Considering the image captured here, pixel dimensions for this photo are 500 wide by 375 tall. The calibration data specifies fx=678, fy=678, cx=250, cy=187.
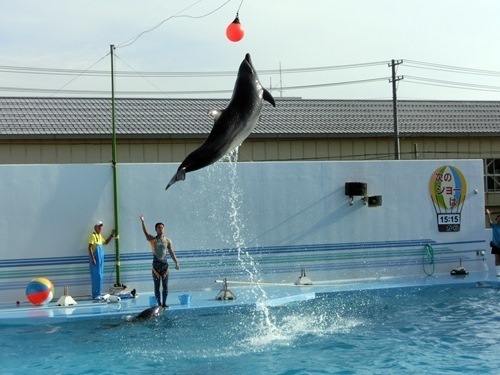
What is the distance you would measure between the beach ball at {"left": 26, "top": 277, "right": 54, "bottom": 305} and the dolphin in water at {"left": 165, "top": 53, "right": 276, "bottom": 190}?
5911 millimetres

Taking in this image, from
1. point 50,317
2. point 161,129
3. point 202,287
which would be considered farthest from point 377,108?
point 50,317

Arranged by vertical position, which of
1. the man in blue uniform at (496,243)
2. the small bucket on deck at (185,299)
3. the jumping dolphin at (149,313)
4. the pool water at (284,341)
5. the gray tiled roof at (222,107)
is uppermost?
the gray tiled roof at (222,107)

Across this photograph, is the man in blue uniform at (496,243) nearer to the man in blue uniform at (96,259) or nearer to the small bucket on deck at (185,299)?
the small bucket on deck at (185,299)

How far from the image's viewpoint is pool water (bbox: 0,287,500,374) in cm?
757

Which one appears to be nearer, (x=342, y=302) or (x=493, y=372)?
(x=493, y=372)

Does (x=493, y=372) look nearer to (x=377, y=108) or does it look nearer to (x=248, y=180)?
(x=248, y=180)

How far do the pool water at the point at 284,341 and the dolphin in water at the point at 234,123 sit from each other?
2.40 m

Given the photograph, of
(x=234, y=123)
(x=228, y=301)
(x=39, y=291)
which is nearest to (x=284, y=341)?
(x=228, y=301)

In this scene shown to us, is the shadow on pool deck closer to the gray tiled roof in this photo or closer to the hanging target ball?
the hanging target ball

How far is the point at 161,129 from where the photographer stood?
20.1 metres

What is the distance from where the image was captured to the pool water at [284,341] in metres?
7.57

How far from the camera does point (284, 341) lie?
28.8 feet

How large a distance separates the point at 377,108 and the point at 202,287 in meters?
14.1

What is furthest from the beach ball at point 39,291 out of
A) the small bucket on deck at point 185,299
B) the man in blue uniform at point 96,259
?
the small bucket on deck at point 185,299
